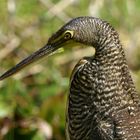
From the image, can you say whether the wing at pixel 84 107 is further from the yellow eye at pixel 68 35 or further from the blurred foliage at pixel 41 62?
the blurred foliage at pixel 41 62

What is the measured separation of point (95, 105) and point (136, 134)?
0.32 m

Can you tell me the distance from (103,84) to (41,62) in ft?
9.06

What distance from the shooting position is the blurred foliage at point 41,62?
619cm

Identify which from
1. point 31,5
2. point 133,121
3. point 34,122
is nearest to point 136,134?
point 133,121

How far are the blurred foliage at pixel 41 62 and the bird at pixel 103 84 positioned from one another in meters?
1.39

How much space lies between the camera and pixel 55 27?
8.37 meters

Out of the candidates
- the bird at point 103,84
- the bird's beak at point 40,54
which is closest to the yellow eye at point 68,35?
the bird at point 103,84

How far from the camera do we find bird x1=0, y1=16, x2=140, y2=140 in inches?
178

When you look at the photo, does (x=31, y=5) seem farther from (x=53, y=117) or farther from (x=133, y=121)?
(x=133, y=121)

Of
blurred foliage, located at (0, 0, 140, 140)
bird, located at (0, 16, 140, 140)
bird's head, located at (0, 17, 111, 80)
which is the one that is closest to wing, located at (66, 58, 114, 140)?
bird, located at (0, 16, 140, 140)

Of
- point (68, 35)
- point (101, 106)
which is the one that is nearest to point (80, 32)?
point (68, 35)

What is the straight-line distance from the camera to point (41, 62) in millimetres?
7312

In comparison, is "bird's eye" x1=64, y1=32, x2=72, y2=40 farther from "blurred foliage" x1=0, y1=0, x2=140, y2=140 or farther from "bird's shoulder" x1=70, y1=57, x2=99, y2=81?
"blurred foliage" x1=0, y1=0, x2=140, y2=140

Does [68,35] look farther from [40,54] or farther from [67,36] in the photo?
[40,54]
